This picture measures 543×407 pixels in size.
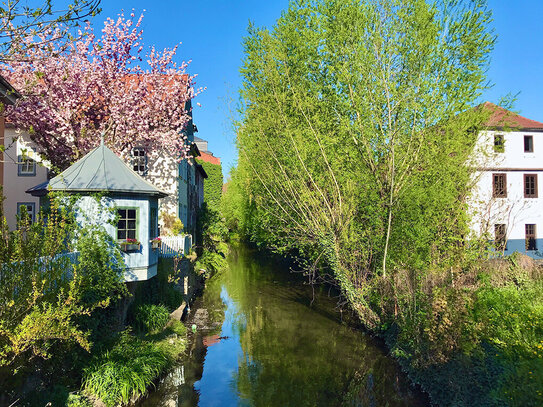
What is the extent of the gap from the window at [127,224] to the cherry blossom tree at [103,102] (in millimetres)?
7077

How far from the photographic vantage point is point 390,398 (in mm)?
10156

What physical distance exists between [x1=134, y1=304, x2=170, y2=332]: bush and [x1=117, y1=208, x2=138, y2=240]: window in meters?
2.89

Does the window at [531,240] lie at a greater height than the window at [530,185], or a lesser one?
lesser

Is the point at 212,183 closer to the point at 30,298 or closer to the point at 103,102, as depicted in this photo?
the point at 103,102

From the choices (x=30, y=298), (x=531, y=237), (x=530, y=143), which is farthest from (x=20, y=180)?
(x=530, y=143)

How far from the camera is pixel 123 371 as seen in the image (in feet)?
32.4

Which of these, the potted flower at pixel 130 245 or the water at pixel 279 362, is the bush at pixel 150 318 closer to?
the water at pixel 279 362

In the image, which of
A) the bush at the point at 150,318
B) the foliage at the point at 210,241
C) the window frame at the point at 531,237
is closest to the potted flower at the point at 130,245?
the bush at the point at 150,318

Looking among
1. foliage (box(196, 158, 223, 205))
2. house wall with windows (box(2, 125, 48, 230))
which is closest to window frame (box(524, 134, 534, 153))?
house wall with windows (box(2, 125, 48, 230))

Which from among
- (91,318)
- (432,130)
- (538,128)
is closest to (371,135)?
(432,130)

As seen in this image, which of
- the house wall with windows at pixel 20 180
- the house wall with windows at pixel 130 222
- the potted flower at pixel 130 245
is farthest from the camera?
the house wall with windows at pixel 20 180

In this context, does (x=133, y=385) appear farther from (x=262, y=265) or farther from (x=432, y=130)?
(x=262, y=265)

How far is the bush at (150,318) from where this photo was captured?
13.6 metres

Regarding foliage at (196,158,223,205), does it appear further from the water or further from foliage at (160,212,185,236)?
the water
